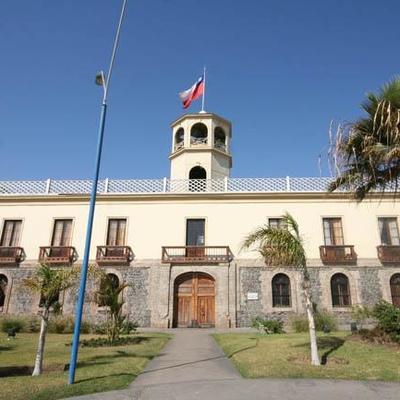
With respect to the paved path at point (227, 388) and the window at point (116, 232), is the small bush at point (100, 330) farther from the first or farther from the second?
the paved path at point (227, 388)

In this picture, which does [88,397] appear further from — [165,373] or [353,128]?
[353,128]

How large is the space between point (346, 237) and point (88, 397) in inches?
741

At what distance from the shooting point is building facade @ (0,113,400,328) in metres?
20.3

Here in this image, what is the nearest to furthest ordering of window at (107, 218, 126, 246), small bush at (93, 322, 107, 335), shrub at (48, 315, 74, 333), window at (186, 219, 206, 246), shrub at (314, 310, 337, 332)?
small bush at (93, 322, 107, 335)
shrub at (314, 310, 337, 332)
shrub at (48, 315, 74, 333)
window at (186, 219, 206, 246)
window at (107, 218, 126, 246)

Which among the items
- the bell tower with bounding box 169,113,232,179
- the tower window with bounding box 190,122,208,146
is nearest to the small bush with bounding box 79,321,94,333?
the bell tower with bounding box 169,113,232,179

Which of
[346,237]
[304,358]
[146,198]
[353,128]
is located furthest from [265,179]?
[304,358]

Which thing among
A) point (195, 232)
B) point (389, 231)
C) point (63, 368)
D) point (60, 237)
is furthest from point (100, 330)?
point (389, 231)

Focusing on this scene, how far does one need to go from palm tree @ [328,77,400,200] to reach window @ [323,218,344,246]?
446 inches

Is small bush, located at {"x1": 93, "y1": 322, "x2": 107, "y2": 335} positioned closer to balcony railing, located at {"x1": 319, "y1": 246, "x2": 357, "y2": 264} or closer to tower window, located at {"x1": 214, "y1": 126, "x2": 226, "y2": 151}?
balcony railing, located at {"x1": 319, "y1": 246, "x2": 357, "y2": 264}

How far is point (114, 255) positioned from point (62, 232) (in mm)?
4054

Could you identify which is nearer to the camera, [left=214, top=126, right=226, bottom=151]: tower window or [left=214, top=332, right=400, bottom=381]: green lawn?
[left=214, top=332, right=400, bottom=381]: green lawn

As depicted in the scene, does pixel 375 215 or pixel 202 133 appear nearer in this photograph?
pixel 375 215

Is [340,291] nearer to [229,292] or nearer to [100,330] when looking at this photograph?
[229,292]

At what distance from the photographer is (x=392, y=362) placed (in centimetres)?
852
